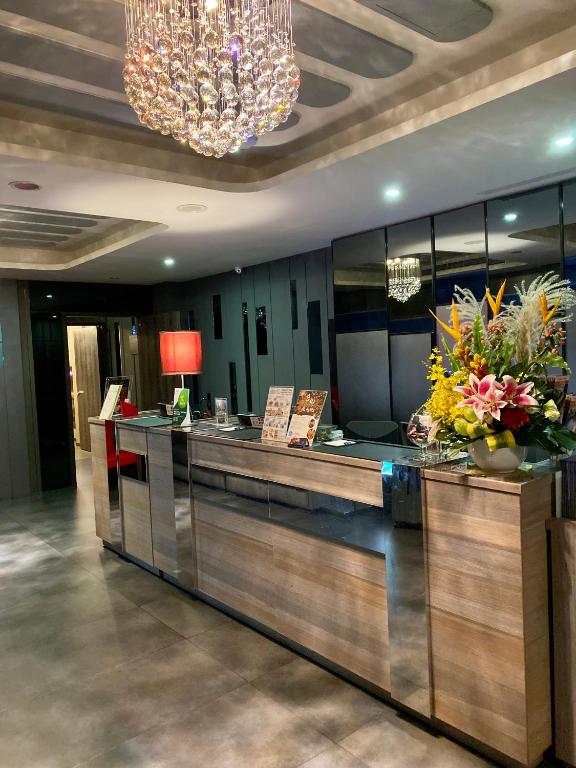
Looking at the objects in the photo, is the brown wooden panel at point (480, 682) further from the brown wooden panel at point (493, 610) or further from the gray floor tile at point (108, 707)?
the gray floor tile at point (108, 707)

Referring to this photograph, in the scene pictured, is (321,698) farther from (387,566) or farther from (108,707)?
(108,707)

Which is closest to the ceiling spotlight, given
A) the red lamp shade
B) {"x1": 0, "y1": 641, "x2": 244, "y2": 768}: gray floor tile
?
the red lamp shade

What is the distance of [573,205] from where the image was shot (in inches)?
175

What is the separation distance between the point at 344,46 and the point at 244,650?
3169 millimetres

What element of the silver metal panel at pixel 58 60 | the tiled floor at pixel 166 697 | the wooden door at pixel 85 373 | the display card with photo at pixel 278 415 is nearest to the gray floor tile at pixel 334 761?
the tiled floor at pixel 166 697

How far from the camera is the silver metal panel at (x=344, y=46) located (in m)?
2.57

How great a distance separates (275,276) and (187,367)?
9.98 feet

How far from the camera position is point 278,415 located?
3.50 meters

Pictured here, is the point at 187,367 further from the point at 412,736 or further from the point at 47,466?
the point at 47,466

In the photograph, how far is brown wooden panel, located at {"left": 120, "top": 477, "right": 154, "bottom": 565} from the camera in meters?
4.55

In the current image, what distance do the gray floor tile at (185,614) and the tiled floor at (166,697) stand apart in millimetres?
12

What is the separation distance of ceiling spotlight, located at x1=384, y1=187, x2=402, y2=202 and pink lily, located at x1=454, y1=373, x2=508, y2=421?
2.51 m

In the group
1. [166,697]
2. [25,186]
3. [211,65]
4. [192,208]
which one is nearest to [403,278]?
[192,208]

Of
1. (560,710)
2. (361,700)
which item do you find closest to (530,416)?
(560,710)
